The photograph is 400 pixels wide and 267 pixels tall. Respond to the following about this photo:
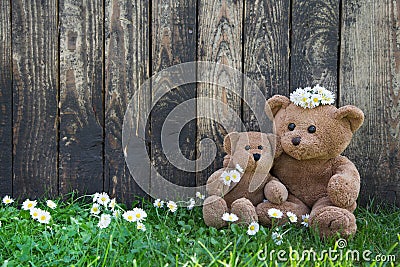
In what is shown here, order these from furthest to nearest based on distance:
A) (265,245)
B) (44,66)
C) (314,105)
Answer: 1. (44,66)
2. (314,105)
3. (265,245)

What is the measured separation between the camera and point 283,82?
10.0ft

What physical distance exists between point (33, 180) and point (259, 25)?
137cm

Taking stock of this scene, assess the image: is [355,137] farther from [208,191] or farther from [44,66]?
[44,66]

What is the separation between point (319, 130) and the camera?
2711 mm

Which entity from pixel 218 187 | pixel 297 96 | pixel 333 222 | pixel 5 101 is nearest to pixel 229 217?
pixel 218 187

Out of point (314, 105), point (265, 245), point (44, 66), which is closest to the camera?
point (265, 245)

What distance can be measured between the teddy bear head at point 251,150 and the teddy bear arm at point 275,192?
0.07 meters

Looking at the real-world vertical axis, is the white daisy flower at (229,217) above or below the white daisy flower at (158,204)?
above

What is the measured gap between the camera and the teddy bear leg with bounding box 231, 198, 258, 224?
2.65 m

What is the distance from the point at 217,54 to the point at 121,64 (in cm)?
48

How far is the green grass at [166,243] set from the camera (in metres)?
2.23

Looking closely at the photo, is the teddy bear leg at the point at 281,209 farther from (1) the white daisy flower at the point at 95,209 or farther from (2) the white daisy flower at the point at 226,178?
(1) the white daisy flower at the point at 95,209

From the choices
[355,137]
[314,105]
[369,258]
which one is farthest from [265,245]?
[355,137]

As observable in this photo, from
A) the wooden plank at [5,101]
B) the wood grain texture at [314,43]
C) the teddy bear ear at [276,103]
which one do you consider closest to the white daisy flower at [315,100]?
the teddy bear ear at [276,103]
